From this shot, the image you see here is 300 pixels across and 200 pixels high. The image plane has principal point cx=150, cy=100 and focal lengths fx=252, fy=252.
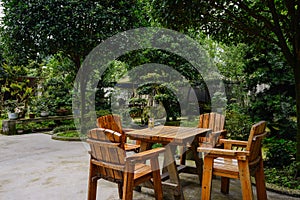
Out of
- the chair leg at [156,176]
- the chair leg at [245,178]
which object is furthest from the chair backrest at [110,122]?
the chair leg at [245,178]

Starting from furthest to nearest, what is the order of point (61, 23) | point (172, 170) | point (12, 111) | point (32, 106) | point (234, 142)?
1. point (32, 106)
2. point (12, 111)
3. point (61, 23)
4. point (234, 142)
5. point (172, 170)

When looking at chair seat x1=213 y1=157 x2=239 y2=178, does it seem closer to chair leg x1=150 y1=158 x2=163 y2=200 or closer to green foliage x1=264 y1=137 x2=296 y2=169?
chair leg x1=150 y1=158 x2=163 y2=200

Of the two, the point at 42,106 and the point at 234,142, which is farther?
the point at 42,106

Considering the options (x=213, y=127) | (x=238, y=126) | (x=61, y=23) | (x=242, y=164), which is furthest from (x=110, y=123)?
(x=61, y=23)

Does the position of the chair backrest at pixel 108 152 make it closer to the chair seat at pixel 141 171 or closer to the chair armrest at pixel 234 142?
the chair seat at pixel 141 171

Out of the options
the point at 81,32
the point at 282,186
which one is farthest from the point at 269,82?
the point at 81,32

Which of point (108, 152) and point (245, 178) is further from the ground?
point (108, 152)

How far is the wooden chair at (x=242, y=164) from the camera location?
2.20 meters

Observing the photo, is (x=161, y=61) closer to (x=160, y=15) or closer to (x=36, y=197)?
(x=160, y=15)

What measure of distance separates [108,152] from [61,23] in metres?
4.46

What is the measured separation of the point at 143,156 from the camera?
224cm

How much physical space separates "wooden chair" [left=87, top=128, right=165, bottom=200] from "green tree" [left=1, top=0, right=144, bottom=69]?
415cm

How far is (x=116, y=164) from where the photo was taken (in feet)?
7.16

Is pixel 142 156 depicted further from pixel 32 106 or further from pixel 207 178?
pixel 32 106
